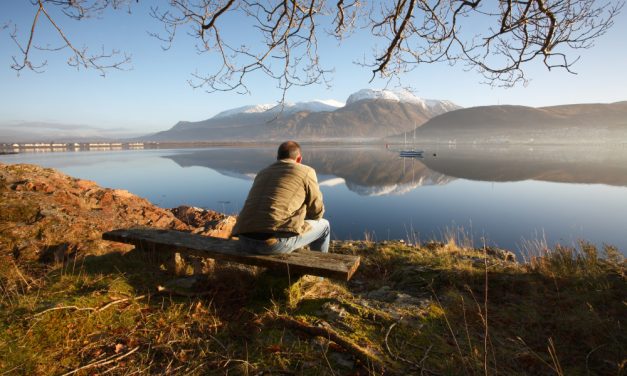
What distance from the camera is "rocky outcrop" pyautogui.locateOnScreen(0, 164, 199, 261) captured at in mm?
4805

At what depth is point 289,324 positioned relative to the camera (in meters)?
2.93

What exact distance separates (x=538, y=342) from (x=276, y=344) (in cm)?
265

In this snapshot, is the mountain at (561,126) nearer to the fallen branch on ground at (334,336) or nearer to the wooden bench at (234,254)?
the wooden bench at (234,254)

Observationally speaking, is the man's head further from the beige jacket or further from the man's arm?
the man's arm

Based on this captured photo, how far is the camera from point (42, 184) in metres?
6.42

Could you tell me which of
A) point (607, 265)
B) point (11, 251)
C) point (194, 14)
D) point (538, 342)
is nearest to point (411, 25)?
point (194, 14)

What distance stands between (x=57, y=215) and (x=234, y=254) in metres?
3.95

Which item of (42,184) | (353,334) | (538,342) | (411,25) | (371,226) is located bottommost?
(371,226)

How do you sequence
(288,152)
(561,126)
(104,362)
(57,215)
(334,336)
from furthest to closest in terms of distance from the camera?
(561,126)
(57,215)
(288,152)
(334,336)
(104,362)

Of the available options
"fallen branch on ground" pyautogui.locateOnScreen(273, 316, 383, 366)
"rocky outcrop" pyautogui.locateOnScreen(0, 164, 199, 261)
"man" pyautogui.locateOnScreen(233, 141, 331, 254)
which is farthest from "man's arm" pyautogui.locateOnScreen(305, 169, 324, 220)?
"rocky outcrop" pyautogui.locateOnScreen(0, 164, 199, 261)

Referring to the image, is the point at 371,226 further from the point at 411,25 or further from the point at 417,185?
the point at 417,185

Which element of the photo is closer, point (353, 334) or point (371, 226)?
point (353, 334)

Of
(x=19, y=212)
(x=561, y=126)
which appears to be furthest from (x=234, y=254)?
(x=561, y=126)

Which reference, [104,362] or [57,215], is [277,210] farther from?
[57,215]
